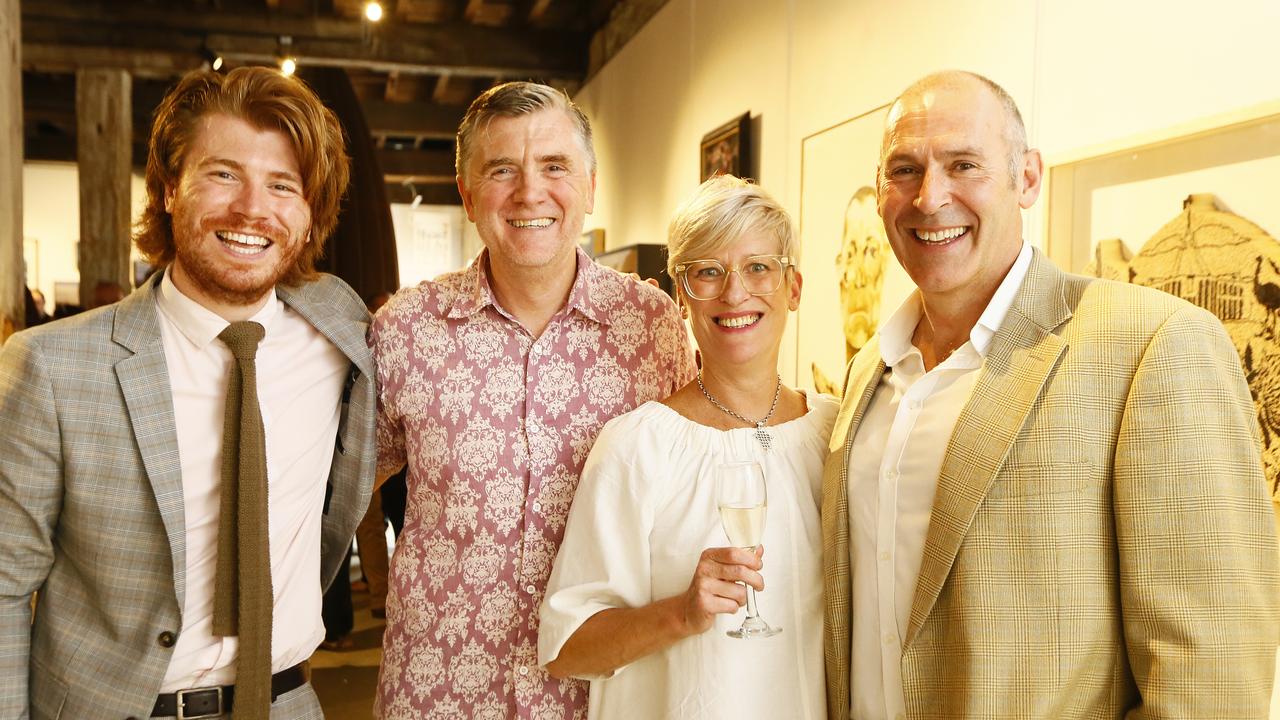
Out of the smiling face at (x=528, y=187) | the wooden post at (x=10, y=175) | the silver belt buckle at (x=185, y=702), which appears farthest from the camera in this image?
the wooden post at (x=10, y=175)

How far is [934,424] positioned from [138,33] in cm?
804

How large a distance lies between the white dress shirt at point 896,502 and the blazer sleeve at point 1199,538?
295mm

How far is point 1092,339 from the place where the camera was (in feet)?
4.65

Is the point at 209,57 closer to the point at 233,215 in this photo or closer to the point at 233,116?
the point at 233,116

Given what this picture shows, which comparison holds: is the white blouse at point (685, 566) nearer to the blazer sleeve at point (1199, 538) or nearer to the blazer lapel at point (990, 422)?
the blazer lapel at point (990, 422)

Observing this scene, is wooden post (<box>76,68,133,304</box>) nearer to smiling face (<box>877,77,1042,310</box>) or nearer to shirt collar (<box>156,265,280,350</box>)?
shirt collar (<box>156,265,280,350</box>)

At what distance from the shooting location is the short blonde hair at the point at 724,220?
5.97ft

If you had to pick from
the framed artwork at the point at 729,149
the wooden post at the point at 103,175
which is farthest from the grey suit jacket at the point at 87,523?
the wooden post at the point at 103,175

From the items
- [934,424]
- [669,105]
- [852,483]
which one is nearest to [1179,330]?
[934,424]

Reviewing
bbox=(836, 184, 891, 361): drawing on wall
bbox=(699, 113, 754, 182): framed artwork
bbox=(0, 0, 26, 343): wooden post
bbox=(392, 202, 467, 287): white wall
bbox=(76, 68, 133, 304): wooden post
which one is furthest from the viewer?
bbox=(392, 202, 467, 287): white wall

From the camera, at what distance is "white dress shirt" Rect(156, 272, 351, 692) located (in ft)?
5.54

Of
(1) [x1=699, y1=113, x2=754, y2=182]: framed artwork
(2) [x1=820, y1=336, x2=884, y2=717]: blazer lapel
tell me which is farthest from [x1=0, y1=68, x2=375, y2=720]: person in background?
(1) [x1=699, y1=113, x2=754, y2=182]: framed artwork

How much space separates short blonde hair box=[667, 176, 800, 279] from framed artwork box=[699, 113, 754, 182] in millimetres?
2452

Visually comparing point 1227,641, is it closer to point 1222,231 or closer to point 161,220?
point 1222,231
